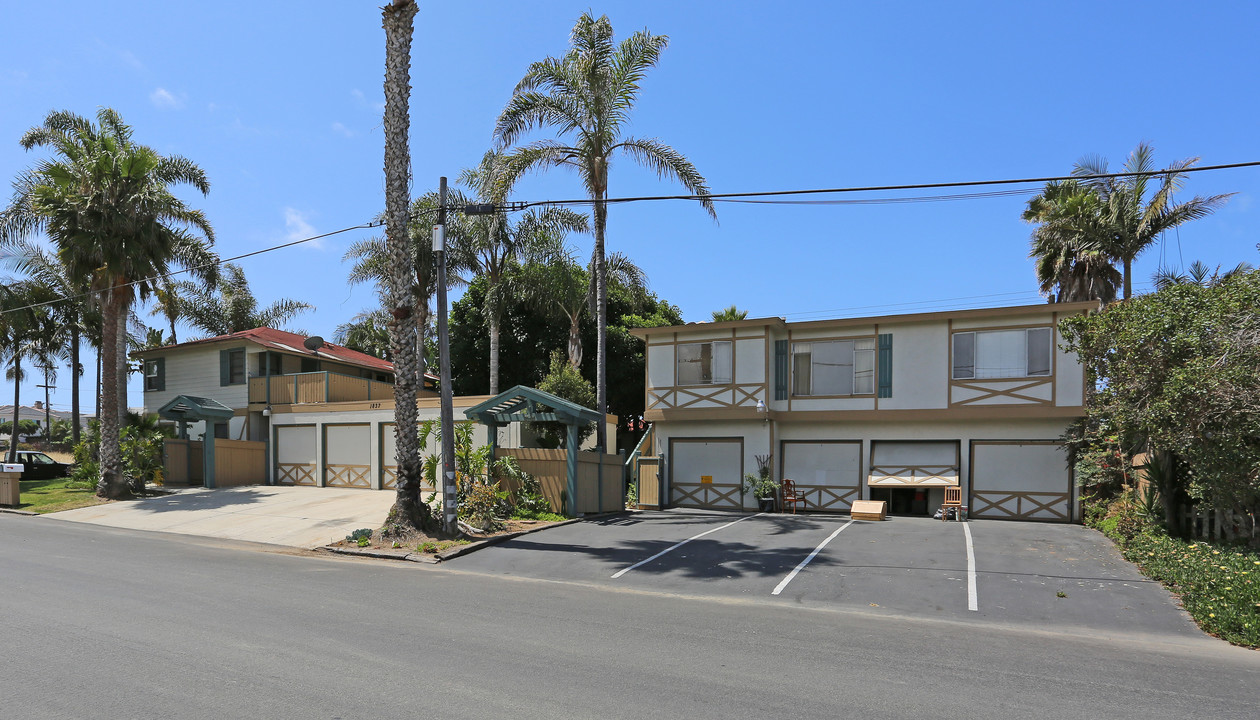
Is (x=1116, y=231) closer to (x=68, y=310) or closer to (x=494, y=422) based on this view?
(x=494, y=422)

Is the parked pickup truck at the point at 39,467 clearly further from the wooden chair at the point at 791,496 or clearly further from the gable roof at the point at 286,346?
the wooden chair at the point at 791,496

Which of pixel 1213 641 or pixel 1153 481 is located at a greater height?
pixel 1153 481

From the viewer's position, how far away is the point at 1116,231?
24.2 metres

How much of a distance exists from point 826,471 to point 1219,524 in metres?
10.6

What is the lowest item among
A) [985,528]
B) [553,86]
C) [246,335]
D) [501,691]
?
[985,528]

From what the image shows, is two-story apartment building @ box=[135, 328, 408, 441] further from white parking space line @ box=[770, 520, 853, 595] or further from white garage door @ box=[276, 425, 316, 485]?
white parking space line @ box=[770, 520, 853, 595]

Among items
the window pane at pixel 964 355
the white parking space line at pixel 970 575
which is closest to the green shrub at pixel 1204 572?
the white parking space line at pixel 970 575

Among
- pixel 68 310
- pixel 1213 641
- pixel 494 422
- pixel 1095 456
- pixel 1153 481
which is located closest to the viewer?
pixel 1213 641

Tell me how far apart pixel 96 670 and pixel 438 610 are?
3.56 meters

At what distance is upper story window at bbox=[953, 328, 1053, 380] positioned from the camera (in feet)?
66.3

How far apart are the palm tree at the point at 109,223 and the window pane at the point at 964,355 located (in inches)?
885

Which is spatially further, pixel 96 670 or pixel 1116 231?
pixel 1116 231

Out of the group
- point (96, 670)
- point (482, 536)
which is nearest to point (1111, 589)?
point (482, 536)

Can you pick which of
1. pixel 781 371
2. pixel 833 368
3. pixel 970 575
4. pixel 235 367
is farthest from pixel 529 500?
pixel 235 367
